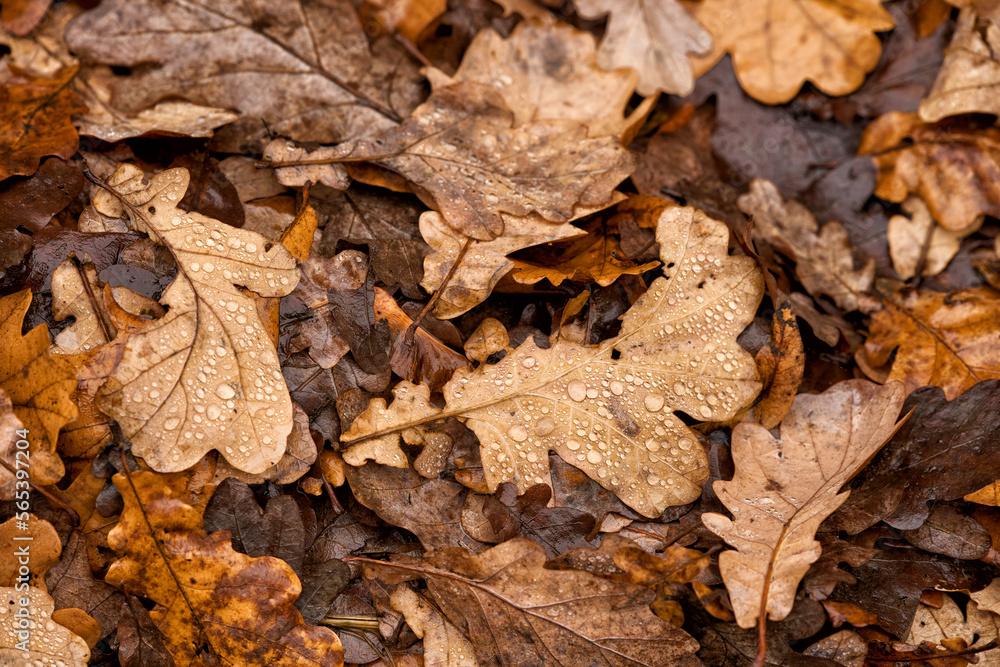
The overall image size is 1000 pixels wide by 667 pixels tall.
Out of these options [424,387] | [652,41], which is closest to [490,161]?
[424,387]

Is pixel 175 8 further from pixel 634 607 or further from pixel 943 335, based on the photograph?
pixel 943 335

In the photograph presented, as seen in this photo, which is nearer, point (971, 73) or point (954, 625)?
point (954, 625)

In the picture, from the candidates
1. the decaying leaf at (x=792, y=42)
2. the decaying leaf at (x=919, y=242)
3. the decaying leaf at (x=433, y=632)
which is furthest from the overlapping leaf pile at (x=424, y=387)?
the decaying leaf at (x=792, y=42)

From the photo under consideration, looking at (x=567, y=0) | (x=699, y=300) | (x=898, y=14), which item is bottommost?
(x=699, y=300)

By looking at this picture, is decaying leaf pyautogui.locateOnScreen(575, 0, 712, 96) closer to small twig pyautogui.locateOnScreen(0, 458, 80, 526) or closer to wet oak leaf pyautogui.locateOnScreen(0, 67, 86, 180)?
wet oak leaf pyautogui.locateOnScreen(0, 67, 86, 180)

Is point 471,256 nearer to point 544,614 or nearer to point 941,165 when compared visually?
point 544,614

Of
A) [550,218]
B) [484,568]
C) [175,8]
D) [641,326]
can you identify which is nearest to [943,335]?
[641,326]

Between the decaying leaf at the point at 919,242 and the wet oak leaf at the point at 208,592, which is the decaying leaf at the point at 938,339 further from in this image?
the wet oak leaf at the point at 208,592
